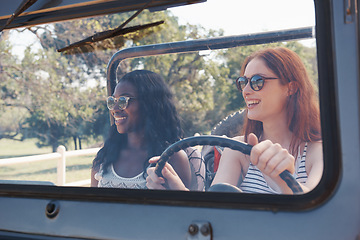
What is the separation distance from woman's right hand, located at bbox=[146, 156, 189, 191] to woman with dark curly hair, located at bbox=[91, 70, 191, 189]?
0.02 m

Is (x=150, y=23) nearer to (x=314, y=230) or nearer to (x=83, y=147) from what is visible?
(x=83, y=147)

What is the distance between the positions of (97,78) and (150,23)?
32cm

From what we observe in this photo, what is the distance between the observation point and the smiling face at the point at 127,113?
1552 millimetres

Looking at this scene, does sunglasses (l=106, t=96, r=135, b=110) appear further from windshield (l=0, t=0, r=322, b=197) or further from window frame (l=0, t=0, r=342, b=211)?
window frame (l=0, t=0, r=342, b=211)

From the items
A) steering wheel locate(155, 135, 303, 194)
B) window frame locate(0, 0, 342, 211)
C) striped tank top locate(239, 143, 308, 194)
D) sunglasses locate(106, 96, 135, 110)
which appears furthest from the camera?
sunglasses locate(106, 96, 135, 110)

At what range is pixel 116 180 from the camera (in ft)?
5.14

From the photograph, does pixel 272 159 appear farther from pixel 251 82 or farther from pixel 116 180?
pixel 116 180

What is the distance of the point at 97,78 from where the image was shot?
1.67 m

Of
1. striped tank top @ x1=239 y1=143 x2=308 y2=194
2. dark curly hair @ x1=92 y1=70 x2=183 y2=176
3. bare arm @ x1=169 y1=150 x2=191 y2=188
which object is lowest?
striped tank top @ x1=239 y1=143 x2=308 y2=194

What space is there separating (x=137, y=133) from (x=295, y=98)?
0.57 metres

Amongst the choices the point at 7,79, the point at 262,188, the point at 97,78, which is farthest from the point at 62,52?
the point at 262,188

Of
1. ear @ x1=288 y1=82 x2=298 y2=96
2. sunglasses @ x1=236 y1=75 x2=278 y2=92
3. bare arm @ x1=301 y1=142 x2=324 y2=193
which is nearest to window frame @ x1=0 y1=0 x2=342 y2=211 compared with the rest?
bare arm @ x1=301 y1=142 x2=324 y2=193

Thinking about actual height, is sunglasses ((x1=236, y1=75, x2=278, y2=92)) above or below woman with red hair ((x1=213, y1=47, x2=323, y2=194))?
above

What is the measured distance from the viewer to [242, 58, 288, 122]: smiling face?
4.43 ft
